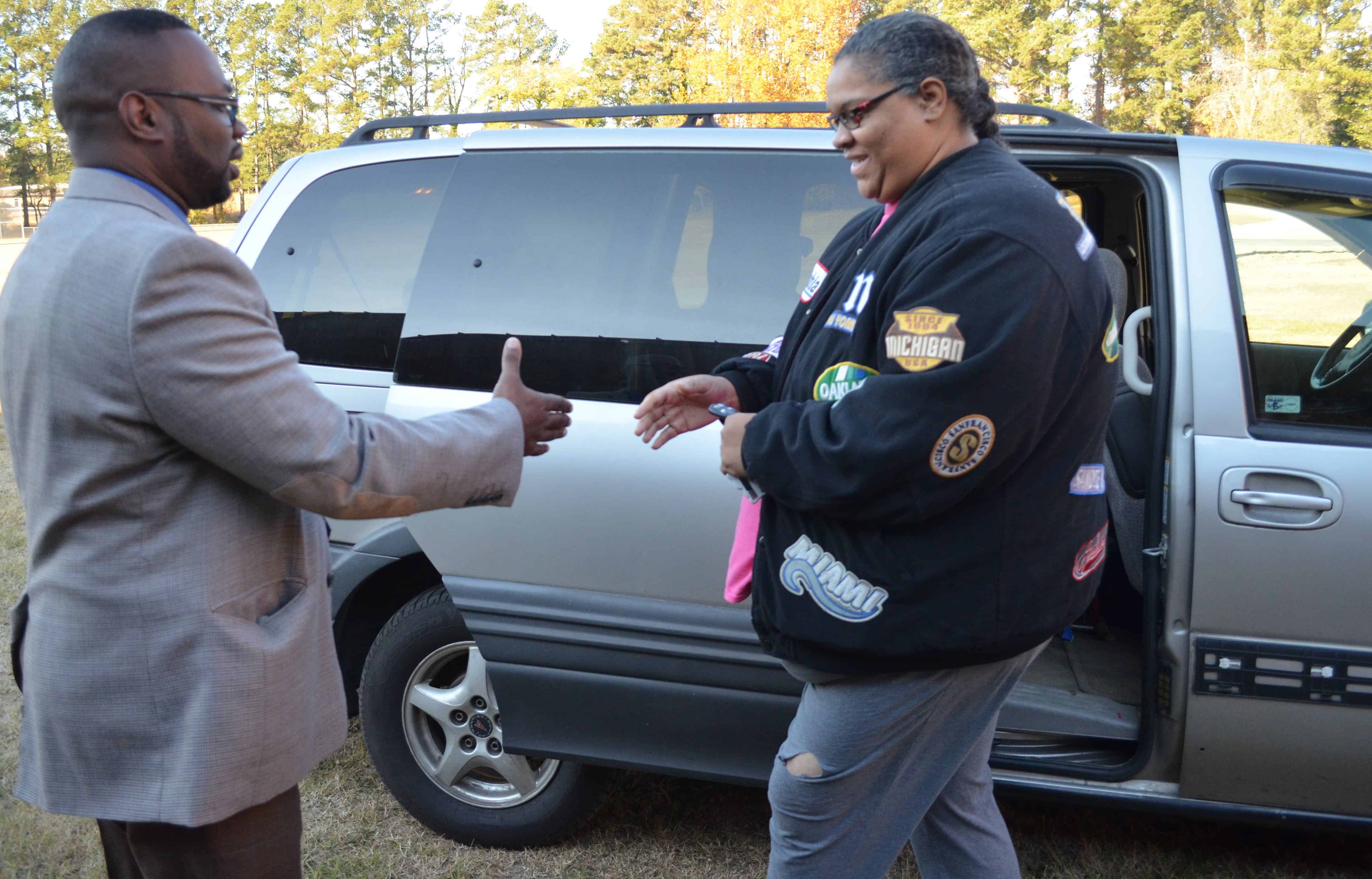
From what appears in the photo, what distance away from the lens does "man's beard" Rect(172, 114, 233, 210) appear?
54.9 inches

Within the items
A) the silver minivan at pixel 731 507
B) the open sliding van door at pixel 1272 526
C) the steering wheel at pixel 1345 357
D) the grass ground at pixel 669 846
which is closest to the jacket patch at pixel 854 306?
the silver minivan at pixel 731 507

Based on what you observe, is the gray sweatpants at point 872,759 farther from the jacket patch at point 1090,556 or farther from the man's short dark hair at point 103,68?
the man's short dark hair at point 103,68

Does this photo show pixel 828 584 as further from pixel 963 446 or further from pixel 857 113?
pixel 857 113

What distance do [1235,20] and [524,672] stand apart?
Answer: 123 feet

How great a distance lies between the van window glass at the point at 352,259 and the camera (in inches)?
125

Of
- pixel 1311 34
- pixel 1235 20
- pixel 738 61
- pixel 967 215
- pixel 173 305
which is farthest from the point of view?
pixel 1235 20

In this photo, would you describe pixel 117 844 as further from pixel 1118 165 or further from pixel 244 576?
pixel 1118 165

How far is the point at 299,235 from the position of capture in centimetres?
324

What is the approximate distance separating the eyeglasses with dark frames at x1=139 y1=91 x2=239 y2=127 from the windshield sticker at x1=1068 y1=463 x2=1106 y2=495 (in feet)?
4.30

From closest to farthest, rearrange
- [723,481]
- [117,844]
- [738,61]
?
[117,844]
[723,481]
[738,61]

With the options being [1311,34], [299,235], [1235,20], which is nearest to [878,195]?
[299,235]

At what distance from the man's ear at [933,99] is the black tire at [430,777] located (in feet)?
5.80

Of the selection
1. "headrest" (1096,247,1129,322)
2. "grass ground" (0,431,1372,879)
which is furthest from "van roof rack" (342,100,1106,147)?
"grass ground" (0,431,1372,879)

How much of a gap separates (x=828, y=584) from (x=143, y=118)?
1141mm
